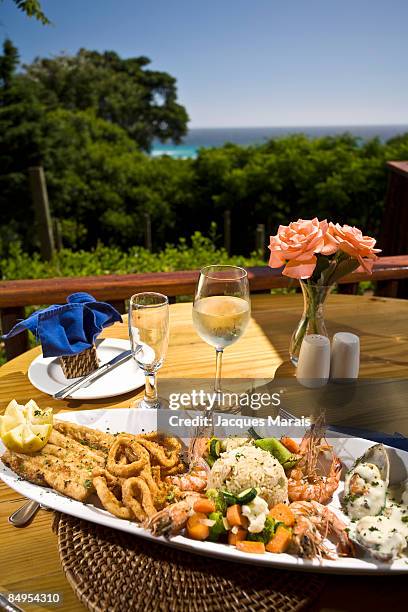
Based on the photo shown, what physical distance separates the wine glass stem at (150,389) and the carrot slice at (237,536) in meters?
0.44

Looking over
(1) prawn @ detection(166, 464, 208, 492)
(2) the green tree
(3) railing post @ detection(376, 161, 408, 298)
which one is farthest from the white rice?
(2) the green tree

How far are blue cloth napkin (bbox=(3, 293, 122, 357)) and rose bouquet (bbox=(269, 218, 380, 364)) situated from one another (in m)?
0.48

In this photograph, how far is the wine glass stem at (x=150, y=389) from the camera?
1.12 meters

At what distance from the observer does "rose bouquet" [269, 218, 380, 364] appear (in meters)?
1.12

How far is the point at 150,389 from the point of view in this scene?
44.2 inches

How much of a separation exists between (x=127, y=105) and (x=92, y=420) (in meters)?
20.9

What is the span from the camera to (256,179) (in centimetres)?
977

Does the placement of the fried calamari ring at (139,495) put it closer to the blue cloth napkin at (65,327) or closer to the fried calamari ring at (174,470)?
the fried calamari ring at (174,470)

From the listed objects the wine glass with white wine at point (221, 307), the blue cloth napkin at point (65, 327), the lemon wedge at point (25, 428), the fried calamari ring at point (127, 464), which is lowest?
the fried calamari ring at point (127, 464)

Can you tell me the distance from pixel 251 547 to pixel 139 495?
0.68ft

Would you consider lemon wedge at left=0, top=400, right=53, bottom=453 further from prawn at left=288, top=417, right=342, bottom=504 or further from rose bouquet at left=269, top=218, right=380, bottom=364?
rose bouquet at left=269, top=218, right=380, bottom=364

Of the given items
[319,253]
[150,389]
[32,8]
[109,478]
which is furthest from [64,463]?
[32,8]

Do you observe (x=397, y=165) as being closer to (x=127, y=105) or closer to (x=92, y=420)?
(x=92, y=420)

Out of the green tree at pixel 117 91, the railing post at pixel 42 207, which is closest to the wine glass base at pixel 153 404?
the railing post at pixel 42 207
